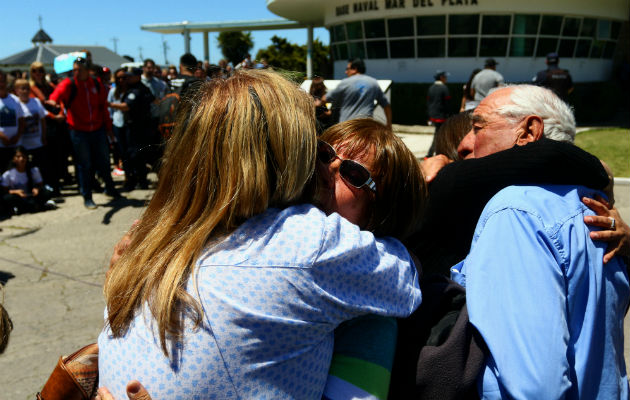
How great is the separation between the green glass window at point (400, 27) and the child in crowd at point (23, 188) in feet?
57.2

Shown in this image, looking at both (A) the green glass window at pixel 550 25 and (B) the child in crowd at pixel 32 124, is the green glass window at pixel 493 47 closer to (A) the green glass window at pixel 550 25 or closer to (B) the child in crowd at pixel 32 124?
(A) the green glass window at pixel 550 25

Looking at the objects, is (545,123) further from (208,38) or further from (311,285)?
(208,38)

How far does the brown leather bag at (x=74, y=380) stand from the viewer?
1.50 metres

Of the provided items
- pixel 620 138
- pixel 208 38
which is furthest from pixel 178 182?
pixel 208 38

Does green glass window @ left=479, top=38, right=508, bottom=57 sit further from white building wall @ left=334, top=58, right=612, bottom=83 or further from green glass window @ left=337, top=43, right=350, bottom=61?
green glass window @ left=337, top=43, right=350, bottom=61

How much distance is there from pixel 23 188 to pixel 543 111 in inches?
310

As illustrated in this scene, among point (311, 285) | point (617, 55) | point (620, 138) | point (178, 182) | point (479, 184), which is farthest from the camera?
point (617, 55)

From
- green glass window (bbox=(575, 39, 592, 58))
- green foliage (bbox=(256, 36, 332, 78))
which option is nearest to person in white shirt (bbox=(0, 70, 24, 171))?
green glass window (bbox=(575, 39, 592, 58))

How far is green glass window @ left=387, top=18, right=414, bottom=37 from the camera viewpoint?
22.1 m

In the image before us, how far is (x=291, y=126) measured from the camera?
1.34 m

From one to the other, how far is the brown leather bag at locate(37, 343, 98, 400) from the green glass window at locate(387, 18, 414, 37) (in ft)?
73.3

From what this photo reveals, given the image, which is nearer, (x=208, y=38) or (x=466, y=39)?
(x=466, y=39)

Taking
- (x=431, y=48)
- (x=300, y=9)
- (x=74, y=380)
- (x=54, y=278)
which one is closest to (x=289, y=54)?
(x=300, y=9)

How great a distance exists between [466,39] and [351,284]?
21.9 metres
